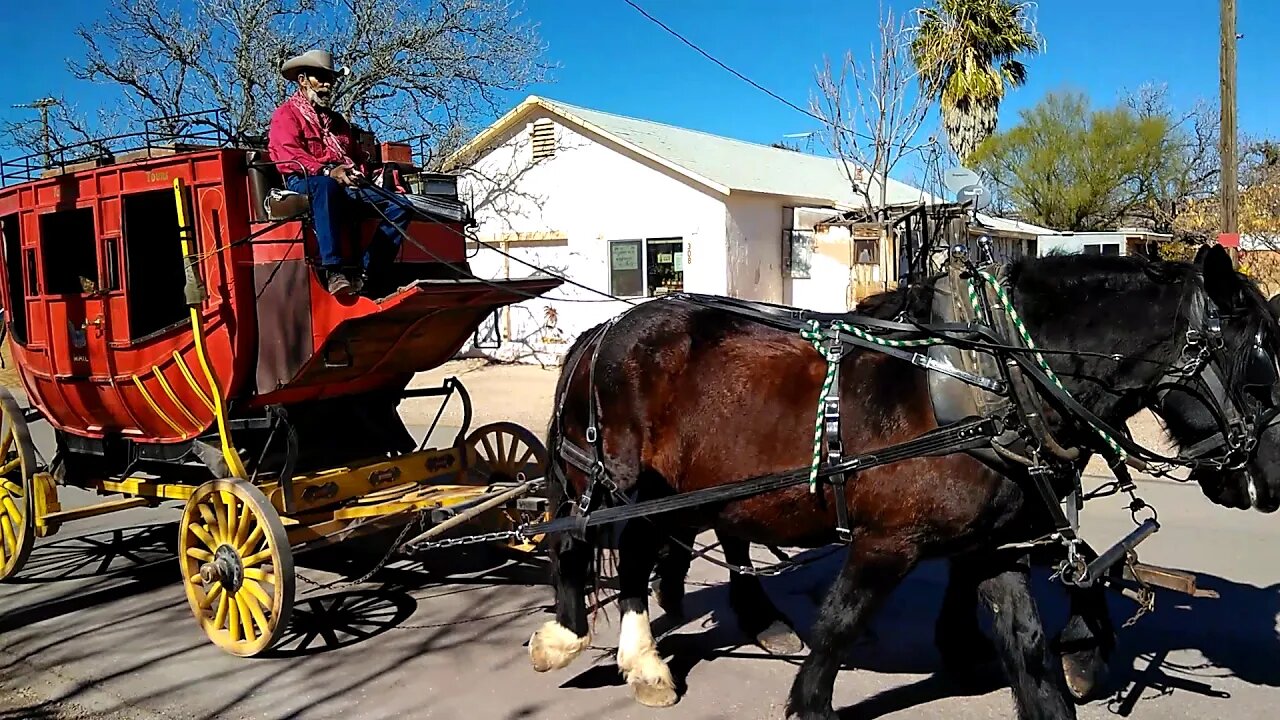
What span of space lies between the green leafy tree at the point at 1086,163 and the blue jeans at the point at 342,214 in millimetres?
25504

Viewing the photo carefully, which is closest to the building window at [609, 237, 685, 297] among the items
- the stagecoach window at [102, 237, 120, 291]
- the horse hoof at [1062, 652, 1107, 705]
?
the stagecoach window at [102, 237, 120, 291]

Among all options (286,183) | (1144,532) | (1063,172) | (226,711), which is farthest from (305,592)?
(1063,172)

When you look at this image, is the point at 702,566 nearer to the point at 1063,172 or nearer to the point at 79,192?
the point at 79,192

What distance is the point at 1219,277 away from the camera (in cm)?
349

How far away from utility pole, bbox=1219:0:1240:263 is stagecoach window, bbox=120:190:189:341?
1032 centimetres

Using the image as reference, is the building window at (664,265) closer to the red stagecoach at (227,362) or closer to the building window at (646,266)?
the building window at (646,266)

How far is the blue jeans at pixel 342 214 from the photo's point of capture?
16.8ft

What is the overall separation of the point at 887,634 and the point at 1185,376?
2.42 m

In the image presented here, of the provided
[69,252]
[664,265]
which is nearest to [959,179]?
[664,265]

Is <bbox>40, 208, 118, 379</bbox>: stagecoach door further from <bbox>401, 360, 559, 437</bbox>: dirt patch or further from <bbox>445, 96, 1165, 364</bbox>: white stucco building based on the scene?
<bbox>445, 96, 1165, 364</bbox>: white stucco building

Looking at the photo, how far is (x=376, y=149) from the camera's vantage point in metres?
6.35

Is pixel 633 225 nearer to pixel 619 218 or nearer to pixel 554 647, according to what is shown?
pixel 619 218

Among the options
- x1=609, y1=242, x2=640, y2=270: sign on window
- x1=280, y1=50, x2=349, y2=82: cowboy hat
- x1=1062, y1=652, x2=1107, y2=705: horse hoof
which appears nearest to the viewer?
x1=1062, y1=652, x2=1107, y2=705: horse hoof

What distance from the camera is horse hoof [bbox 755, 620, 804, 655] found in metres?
5.16
